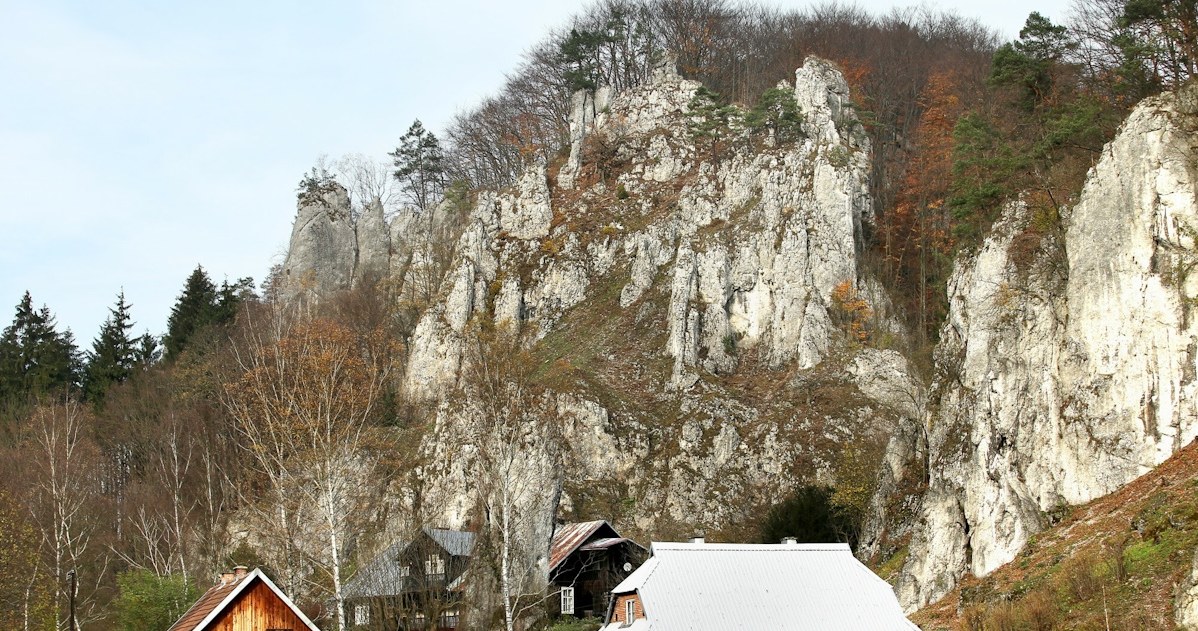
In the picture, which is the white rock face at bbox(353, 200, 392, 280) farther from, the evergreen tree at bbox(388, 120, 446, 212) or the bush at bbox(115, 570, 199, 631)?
the bush at bbox(115, 570, 199, 631)

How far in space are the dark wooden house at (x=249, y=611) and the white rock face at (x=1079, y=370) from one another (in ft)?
68.6

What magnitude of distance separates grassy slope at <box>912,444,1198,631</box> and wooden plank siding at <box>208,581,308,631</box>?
1765cm

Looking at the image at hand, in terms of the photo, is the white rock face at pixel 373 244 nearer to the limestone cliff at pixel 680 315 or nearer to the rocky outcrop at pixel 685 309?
the limestone cliff at pixel 680 315

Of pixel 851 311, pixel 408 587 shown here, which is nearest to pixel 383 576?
pixel 408 587

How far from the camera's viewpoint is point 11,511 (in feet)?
134

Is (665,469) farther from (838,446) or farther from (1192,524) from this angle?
(1192,524)

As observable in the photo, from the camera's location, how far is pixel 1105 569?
27.2 meters

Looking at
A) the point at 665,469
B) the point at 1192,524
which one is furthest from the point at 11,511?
the point at 1192,524

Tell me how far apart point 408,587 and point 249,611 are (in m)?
8.86

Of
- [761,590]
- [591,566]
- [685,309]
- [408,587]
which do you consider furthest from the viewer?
[685,309]

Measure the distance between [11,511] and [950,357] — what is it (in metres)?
35.5

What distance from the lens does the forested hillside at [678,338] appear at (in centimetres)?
3566

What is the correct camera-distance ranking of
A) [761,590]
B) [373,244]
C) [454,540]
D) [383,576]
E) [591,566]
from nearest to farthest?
[761,590], [383,576], [454,540], [591,566], [373,244]

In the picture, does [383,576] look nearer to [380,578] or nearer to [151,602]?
[380,578]
